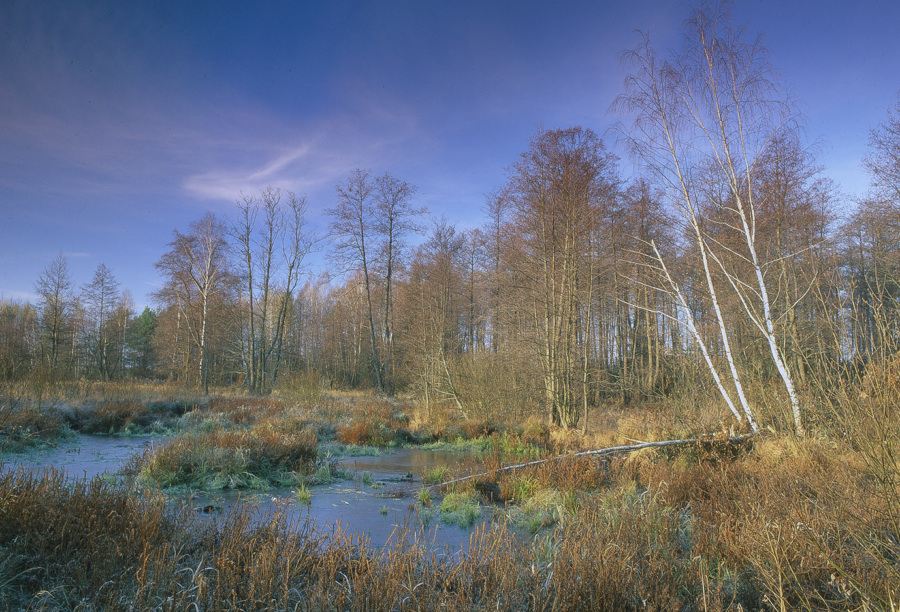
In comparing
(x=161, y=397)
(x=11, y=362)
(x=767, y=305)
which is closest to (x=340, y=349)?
(x=161, y=397)

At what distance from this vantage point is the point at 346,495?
7.70m

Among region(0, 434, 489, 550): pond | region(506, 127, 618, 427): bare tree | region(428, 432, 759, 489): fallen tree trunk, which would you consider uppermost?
region(506, 127, 618, 427): bare tree

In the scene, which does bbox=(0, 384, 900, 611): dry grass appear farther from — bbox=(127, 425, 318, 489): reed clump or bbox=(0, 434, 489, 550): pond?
bbox=(127, 425, 318, 489): reed clump

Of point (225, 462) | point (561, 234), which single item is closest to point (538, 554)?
point (225, 462)

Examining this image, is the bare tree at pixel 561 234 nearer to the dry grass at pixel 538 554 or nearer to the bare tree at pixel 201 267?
the dry grass at pixel 538 554

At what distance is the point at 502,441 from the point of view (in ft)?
43.4

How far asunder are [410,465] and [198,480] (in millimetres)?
4899

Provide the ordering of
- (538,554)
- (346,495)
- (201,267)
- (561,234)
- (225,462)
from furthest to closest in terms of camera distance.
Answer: (201,267)
(561,234)
(225,462)
(346,495)
(538,554)

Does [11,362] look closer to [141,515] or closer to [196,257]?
[141,515]

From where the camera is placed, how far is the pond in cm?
550

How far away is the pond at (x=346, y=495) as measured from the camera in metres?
5.50

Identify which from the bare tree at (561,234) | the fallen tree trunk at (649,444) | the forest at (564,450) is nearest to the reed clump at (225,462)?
the forest at (564,450)

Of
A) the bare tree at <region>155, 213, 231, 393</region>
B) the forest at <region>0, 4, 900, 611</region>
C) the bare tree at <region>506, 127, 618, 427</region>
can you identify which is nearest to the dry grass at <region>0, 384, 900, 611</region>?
the forest at <region>0, 4, 900, 611</region>

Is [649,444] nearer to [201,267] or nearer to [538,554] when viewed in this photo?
[538,554]
